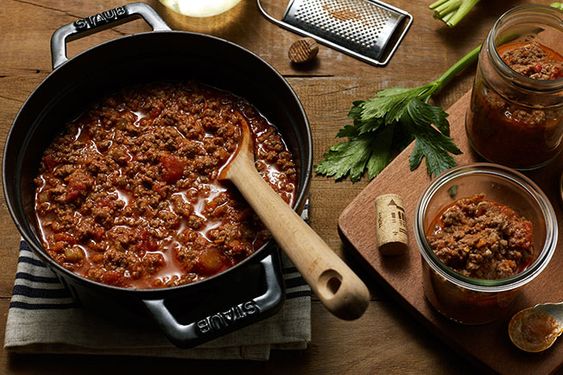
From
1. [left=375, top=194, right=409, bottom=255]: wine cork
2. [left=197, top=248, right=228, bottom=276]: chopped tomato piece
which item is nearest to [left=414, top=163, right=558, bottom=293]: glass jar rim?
[left=375, top=194, right=409, bottom=255]: wine cork

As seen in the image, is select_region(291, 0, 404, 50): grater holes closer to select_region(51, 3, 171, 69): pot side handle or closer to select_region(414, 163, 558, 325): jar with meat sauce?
select_region(51, 3, 171, 69): pot side handle

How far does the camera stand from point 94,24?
8.67ft

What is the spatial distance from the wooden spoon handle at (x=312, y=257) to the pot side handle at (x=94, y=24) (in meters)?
0.67

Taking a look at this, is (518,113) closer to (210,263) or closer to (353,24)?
(353,24)

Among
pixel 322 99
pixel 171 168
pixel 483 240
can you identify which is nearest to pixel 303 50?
pixel 322 99

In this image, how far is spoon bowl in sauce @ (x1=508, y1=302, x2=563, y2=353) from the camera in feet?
8.02

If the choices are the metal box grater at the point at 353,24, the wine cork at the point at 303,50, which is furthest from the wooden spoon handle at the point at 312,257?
the metal box grater at the point at 353,24

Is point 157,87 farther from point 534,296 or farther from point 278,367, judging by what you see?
point 534,296

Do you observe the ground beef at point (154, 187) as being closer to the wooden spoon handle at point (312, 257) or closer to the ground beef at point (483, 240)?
the wooden spoon handle at point (312, 257)

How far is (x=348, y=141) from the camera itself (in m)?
2.86

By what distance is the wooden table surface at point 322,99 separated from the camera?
258 cm

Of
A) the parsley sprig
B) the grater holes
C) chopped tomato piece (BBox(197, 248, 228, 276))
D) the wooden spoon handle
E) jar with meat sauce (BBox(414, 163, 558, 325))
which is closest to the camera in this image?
the wooden spoon handle

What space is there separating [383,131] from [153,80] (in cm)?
76

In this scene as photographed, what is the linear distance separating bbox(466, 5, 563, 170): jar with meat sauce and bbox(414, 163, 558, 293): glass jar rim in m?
0.19
